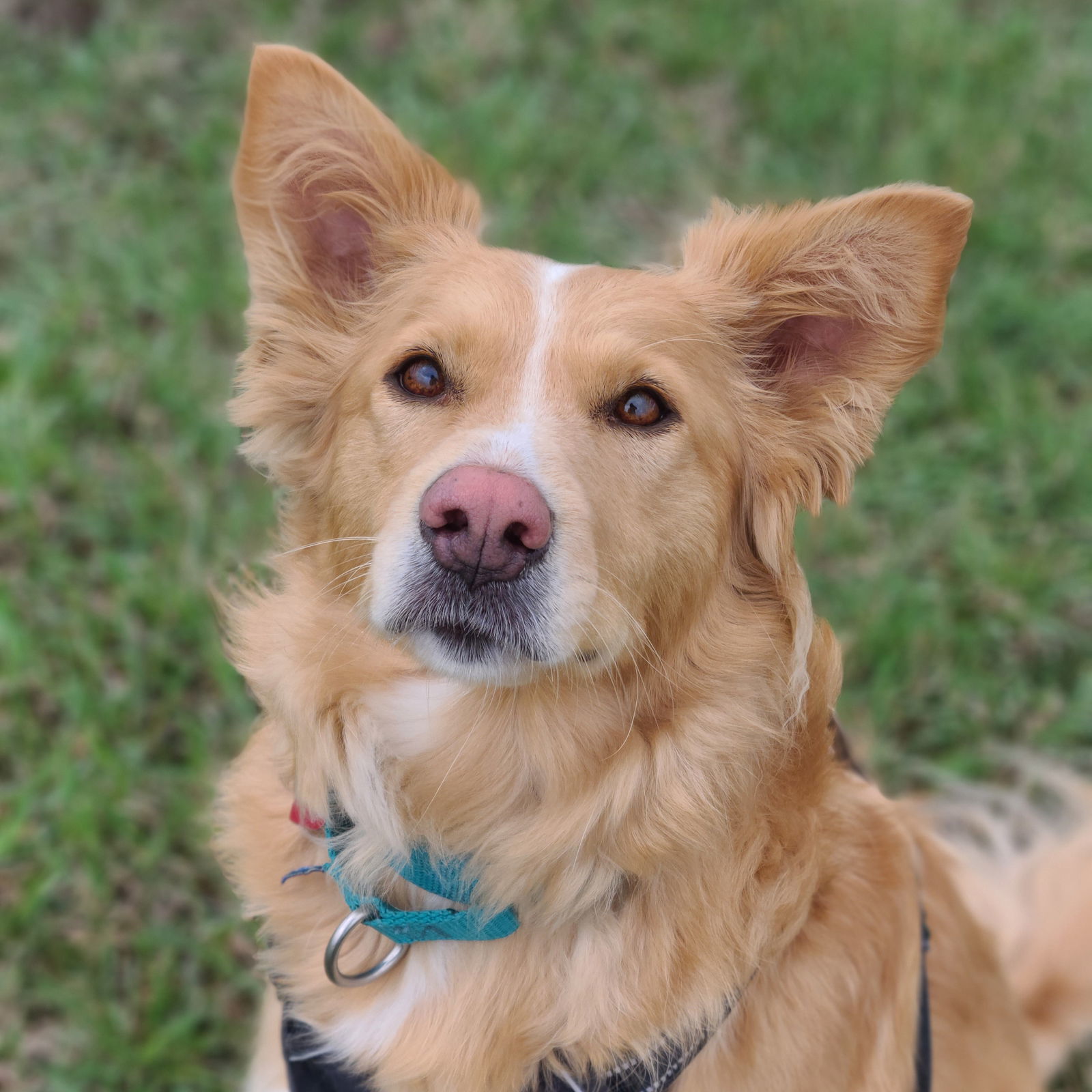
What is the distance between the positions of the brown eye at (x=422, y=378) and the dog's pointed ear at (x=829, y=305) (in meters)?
0.68

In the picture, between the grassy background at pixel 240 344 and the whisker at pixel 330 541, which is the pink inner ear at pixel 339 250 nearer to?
the whisker at pixel 330 541

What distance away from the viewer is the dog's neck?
6.94ft

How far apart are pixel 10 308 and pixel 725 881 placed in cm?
388

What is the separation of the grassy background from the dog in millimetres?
1033

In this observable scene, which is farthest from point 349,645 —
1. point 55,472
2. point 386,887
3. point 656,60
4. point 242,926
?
point 656,60

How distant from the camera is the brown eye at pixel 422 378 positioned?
88.0 inches

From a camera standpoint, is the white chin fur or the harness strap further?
the harness strap

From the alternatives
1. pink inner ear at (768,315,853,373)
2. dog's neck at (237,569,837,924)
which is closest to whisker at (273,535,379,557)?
dog's neck at (237,569,837,924)

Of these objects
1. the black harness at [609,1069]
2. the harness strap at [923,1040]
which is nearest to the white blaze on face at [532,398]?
the black harness at [609,1069]

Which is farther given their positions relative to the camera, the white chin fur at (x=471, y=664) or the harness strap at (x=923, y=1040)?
the harness strap at (x=923, y=1040)

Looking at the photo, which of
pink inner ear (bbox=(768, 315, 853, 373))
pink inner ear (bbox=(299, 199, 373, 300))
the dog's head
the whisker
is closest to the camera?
the dog's head

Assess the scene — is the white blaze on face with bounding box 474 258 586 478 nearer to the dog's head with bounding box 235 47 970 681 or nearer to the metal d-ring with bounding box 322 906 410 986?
the dog's head with bounding box 235 47 970 681

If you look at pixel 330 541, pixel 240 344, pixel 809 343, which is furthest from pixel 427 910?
pixel 240 344

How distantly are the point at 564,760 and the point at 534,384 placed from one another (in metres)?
0.79
